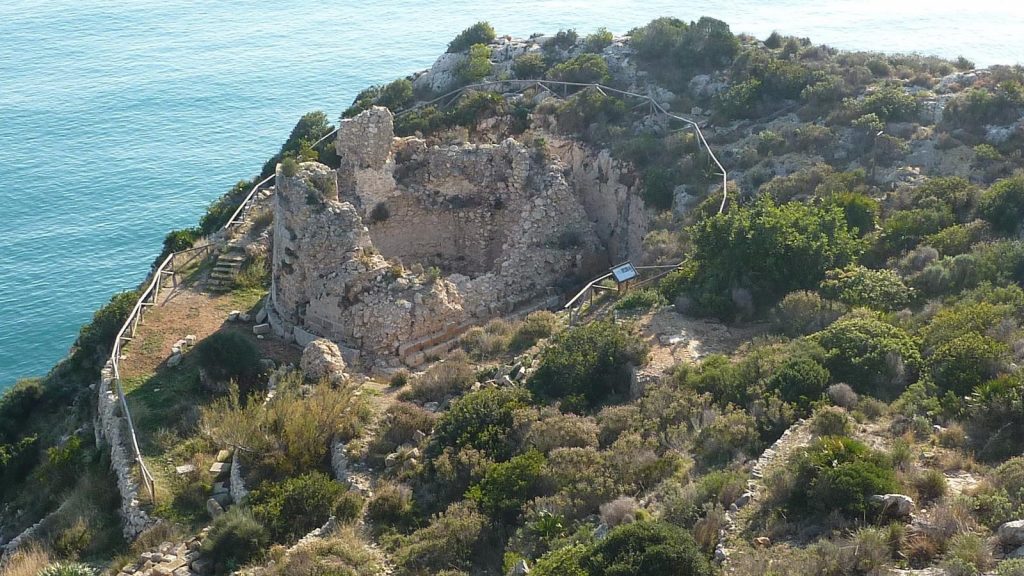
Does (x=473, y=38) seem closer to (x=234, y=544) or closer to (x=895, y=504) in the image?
(x=234, y=544)

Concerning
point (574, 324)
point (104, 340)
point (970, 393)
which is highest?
point (970, 393)

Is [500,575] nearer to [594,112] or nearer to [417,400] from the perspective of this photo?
[417,400]

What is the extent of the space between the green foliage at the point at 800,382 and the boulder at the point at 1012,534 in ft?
19.1

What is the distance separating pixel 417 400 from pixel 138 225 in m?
42.3

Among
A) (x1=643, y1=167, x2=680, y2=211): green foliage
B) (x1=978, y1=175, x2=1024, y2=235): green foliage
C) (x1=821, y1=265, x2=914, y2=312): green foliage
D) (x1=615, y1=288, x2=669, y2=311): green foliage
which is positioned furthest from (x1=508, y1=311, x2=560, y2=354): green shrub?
(x1=978, y1=175, x2=1024, y2=235): green foliage

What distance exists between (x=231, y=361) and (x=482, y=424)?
27.1 feet

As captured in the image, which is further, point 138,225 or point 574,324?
point 138,225

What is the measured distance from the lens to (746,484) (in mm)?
16078

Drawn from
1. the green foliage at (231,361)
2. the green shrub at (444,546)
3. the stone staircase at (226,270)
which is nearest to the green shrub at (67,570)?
the green shrub at (444,546)

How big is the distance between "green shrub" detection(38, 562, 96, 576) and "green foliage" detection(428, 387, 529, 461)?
6987 millimetres

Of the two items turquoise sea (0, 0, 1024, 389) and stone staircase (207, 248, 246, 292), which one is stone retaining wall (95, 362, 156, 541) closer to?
stone staircase (207, 248, 246, 292)

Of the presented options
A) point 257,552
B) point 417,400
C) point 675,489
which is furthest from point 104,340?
point 675,489

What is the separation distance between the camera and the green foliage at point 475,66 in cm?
4297

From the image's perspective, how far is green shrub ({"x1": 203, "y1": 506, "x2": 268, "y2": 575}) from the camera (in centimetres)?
1847
